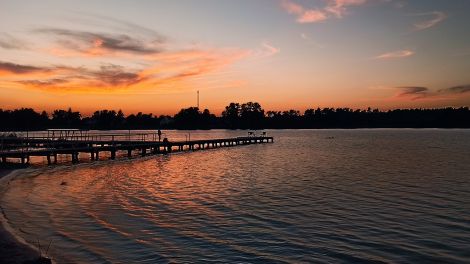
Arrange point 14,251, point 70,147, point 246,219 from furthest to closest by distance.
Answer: point 70,147, point 246,219, point 14,251

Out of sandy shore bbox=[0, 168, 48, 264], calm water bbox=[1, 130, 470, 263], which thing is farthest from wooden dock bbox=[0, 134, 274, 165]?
sandy shore bbox=[0, 168, 48, 264]

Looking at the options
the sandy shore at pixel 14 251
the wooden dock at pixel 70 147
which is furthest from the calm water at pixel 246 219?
the wooden dock at pixel 70 147

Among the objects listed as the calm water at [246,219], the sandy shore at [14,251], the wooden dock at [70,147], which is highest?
the wooden dock at [70,147]

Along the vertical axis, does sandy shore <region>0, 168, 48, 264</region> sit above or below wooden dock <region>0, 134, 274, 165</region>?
below

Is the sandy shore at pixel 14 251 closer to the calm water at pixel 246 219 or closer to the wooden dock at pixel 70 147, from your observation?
the calm water at pixel 246 219

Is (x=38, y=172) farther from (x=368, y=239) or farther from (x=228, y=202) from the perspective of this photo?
(x=368, y=239)

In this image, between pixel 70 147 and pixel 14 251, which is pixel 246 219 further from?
pixel 70 147

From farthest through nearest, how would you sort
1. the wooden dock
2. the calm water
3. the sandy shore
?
the wooden dock
the calm water
the sandy shore

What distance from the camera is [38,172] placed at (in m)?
34.5

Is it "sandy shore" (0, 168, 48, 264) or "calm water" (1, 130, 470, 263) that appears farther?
"calm water" (1, 130, 470, 263)

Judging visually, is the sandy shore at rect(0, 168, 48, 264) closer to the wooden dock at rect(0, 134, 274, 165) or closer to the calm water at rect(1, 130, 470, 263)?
the calm water at rect(1, 130, 470, 263)

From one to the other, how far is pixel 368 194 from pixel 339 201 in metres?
3.35

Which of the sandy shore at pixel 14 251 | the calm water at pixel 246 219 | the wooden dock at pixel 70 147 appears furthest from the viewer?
the wooden dock at pixel 70 147

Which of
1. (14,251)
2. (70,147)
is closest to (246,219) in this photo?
(14,251)
